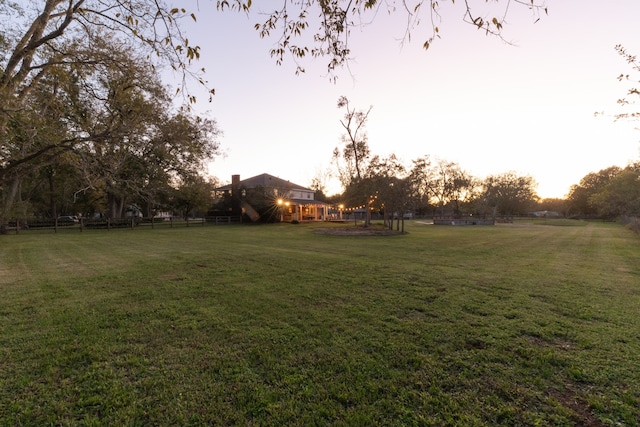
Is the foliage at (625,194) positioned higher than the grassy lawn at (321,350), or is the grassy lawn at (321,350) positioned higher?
the foliage at (625,194)

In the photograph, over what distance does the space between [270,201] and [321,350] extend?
28894 mm

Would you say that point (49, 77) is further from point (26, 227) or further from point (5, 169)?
point (26, 227)

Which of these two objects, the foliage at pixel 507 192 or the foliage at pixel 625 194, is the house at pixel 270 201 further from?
the foliage at pixel 507 192

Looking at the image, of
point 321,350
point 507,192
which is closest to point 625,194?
point 507,192

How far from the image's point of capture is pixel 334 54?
3.83m

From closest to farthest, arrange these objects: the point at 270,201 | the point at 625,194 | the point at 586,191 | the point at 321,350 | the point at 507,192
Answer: the point at 321,350 → the point at 625,194 → the point at 270,201 → the point at 507,192 → the point at 586,191

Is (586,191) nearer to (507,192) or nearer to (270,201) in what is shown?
(507,192)

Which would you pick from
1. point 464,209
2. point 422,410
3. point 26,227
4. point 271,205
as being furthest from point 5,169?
point 464,209

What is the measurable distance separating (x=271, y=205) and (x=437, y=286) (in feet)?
88.8

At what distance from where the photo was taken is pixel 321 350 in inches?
122

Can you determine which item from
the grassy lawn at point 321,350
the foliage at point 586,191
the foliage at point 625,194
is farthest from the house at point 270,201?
the foliage at point 586,191

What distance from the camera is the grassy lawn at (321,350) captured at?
7.23ft

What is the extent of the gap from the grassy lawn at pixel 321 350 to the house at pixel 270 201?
2547cm

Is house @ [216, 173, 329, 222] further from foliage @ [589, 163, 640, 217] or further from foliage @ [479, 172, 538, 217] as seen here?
foliage @ [479, 172, 538, 217]
